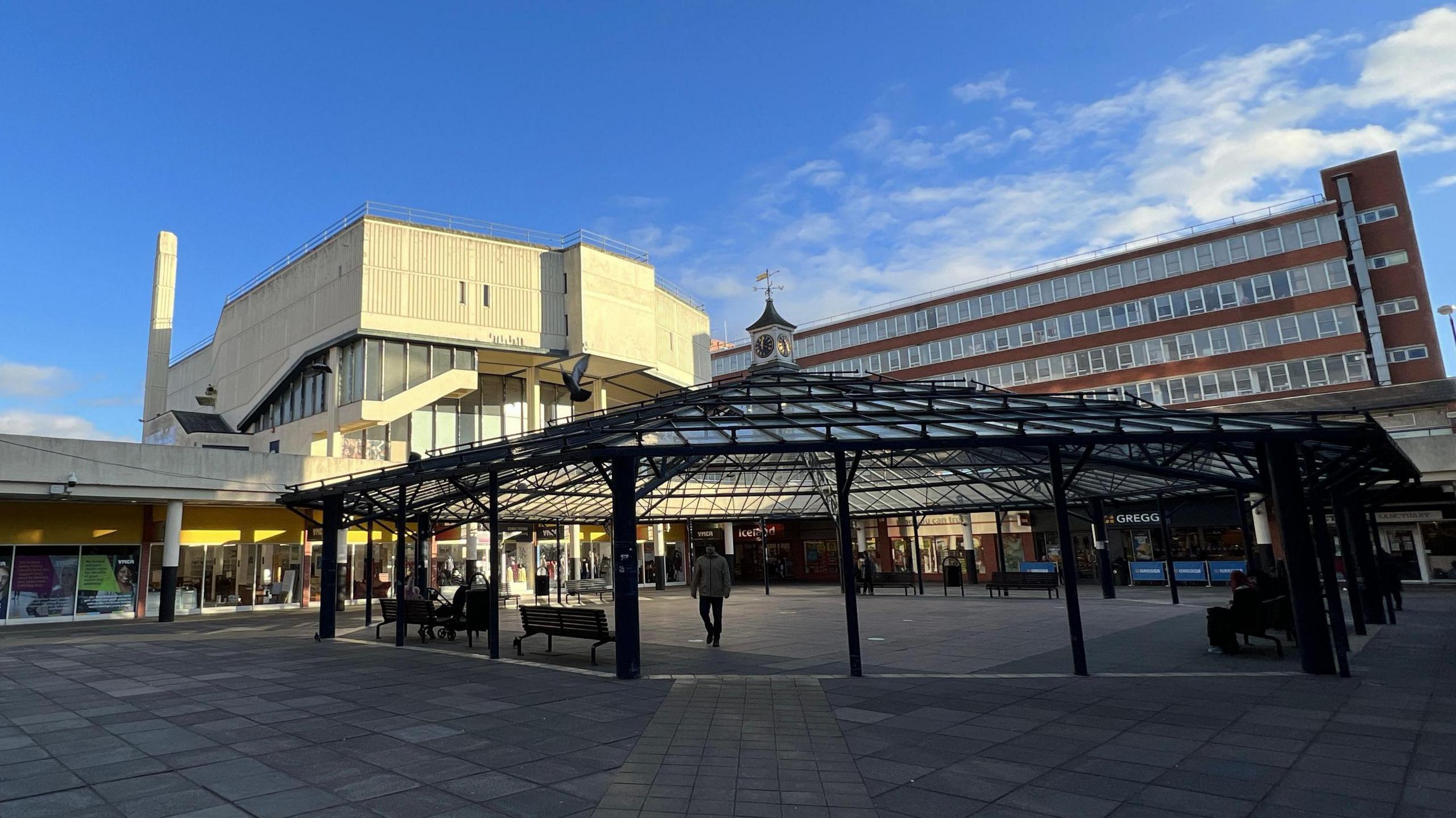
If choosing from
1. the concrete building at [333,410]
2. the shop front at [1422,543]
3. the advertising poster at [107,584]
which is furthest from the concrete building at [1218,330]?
the advertising poster at [107,584]

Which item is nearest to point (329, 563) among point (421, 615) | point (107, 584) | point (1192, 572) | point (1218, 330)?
point (421, 615)

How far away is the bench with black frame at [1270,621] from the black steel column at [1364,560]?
4174 mm

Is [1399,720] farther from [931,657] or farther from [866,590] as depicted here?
[866,590]

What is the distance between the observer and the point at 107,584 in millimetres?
25797

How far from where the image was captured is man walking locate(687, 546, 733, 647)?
14633mm

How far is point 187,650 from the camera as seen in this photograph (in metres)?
15.7

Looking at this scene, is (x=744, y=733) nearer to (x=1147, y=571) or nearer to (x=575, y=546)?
(x=1147, y=571)

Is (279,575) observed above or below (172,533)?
below

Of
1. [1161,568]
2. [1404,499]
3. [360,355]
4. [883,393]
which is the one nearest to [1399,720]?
[883,393]

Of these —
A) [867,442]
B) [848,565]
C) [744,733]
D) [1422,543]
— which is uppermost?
[867,442]

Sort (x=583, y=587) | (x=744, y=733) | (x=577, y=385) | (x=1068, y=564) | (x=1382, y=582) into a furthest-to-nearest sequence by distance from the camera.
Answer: (x=583, y=587)
(x=577, y=385)
(x=1382, y=582)
(x=1068, y=564)
(x=744, y=733)

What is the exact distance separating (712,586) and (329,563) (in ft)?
32.6

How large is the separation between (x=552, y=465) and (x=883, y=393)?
6210 millimetres

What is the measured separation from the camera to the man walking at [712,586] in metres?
14.6
